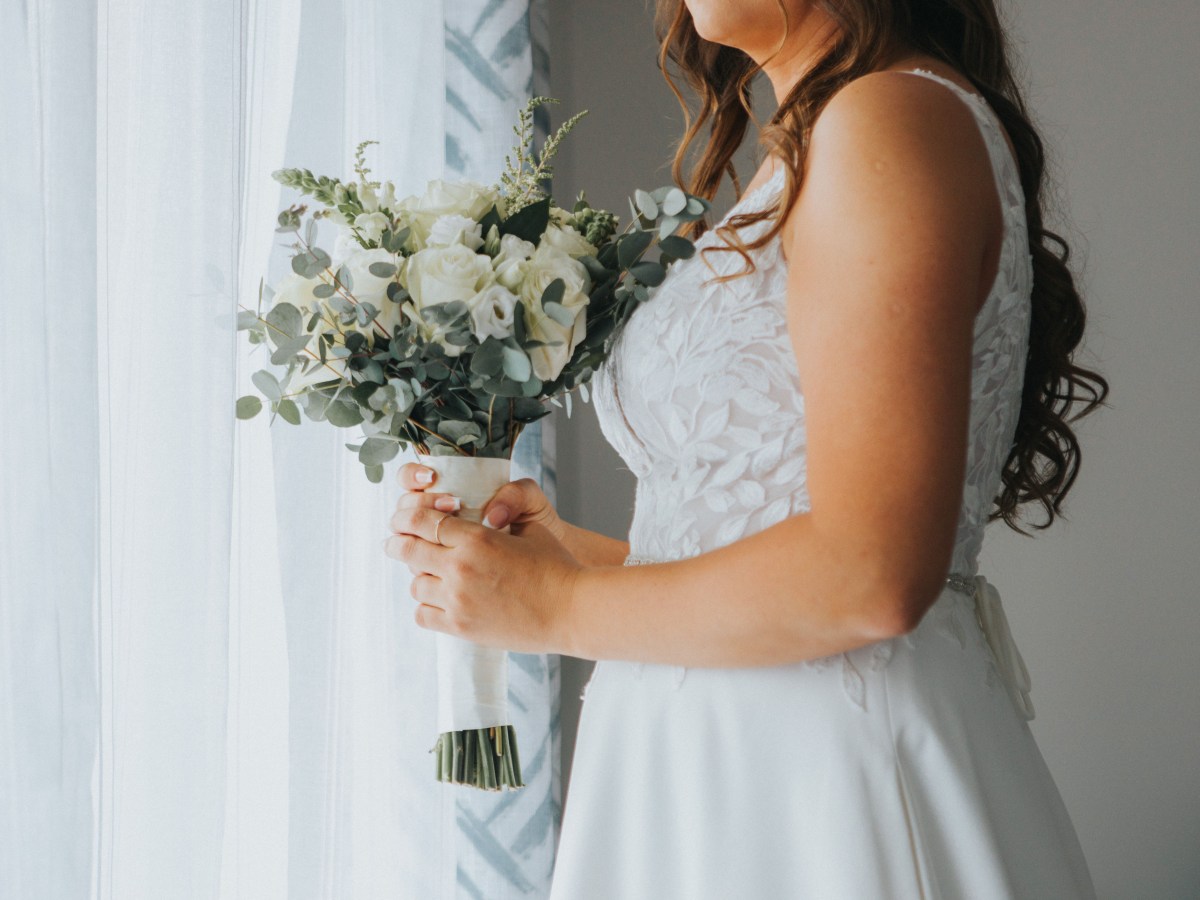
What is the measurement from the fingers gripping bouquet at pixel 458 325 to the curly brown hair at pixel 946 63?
0.14m

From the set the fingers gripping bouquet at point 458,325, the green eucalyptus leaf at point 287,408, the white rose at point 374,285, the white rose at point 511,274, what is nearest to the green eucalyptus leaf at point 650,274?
the fingers gripping bouquet at point 458,325

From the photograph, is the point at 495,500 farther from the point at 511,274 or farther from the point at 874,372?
the point at 874,372

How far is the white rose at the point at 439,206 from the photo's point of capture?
0.91 metres

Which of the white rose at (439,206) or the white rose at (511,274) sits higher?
the white rose at (439,206)

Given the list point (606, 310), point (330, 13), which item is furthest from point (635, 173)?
point (606, 310)

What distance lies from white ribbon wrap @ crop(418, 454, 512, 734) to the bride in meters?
0.02

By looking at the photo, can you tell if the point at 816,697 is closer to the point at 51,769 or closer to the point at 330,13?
the point at 51,769

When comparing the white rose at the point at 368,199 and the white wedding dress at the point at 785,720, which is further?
the white rose at the point at 368,199

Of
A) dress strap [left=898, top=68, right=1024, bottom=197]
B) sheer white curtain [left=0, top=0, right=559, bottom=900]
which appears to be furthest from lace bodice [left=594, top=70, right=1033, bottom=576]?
sheer white curtain [left=0, top=0, right=559, bottom=900]

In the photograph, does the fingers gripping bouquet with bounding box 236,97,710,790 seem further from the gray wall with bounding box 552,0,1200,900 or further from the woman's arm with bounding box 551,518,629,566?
the gray wall with bounding box 552,0,1200,900

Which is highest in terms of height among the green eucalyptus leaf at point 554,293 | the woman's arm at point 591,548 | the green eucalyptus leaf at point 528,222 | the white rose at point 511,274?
the green eucalyptus leaf at point 528,222

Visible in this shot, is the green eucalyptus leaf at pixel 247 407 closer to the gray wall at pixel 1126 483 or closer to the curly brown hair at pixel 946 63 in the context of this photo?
the curly brown hair at pixel 946 63

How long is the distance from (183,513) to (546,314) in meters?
0.49

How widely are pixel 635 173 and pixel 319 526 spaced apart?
1383 mm
